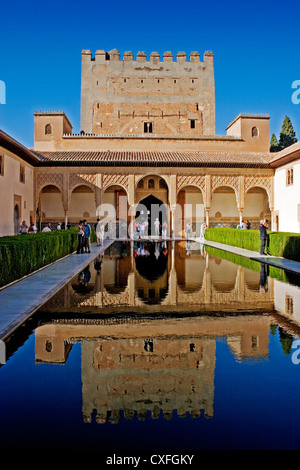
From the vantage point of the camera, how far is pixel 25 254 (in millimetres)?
9375

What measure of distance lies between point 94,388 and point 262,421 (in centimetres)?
131

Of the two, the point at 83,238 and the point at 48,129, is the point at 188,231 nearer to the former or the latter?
the point at 83,238

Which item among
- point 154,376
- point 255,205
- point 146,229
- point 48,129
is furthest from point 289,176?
point 154,376

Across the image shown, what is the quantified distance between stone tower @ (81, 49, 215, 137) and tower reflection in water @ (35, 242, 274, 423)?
90.1 feet

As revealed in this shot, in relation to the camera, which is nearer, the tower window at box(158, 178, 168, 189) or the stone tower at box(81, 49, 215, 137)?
the tower window at box(158, 178, 168, 189)

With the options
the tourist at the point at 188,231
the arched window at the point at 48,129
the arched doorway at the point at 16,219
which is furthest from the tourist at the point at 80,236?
the arched window at the point at 48,129

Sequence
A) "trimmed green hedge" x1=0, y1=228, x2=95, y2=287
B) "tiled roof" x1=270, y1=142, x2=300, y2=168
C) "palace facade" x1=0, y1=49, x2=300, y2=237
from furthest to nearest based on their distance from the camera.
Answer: "palace facade" x1=0, y1=49, x2=300, y2=237
"tiled roof" x1=270, y1=142, x2=300, y2=168
"trimmed green hedge" x1=0, y1=228, x2=95, y2=287

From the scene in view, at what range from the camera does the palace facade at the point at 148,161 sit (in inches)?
987

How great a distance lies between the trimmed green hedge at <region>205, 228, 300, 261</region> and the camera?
1336 centimetres

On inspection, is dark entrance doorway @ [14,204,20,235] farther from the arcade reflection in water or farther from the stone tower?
the stone tower

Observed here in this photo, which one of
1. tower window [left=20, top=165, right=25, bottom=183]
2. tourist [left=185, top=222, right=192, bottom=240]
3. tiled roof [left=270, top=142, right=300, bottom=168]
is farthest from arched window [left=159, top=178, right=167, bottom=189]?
tower window [left=20, top=165, right=25, bottom=183]

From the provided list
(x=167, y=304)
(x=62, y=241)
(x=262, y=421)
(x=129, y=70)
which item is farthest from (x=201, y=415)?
(x=129, y=70)

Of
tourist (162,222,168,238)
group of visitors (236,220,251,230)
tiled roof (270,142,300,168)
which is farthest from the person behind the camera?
tourist (162,222,168,238)
